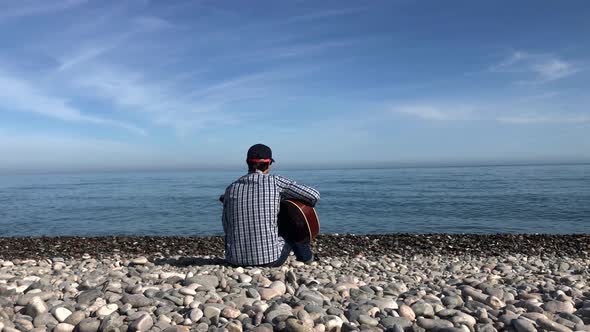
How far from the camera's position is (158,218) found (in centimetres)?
2062

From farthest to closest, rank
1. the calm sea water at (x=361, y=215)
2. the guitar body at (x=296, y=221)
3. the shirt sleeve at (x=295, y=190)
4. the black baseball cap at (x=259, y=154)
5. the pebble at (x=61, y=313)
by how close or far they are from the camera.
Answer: the calm sea water at (x=361, y=215) < the guitar body at (x=296, y=221) < the shirt sleeve at (x=295, y=190) < the black baseball cap at (x=259, y=154) < the pebble at (x=61, y=313)

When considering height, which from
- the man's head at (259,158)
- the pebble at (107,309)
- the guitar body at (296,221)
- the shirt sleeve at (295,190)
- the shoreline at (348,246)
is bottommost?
the shoreline at (348,246)

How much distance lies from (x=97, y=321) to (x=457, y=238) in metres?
9.76

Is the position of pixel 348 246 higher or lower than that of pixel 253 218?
lower

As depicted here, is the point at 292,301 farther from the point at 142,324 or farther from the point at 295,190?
the point at 295,190

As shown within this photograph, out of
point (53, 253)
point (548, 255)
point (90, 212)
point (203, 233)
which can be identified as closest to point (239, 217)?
point (53, 253)

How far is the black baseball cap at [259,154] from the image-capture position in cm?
592

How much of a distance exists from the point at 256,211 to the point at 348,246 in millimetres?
5073

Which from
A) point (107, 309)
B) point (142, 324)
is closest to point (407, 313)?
point (142, 324)

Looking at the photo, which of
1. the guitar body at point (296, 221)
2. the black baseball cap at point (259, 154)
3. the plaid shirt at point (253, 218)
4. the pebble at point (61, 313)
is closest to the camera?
the pebble at point (61, 313)

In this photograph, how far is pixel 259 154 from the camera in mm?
5938

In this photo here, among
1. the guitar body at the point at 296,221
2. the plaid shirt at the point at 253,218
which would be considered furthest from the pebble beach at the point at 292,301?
the guitar body at the point at 296,221

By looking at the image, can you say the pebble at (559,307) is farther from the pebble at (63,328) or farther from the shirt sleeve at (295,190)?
the pebble at (63,328)

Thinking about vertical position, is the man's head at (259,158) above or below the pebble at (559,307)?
above
